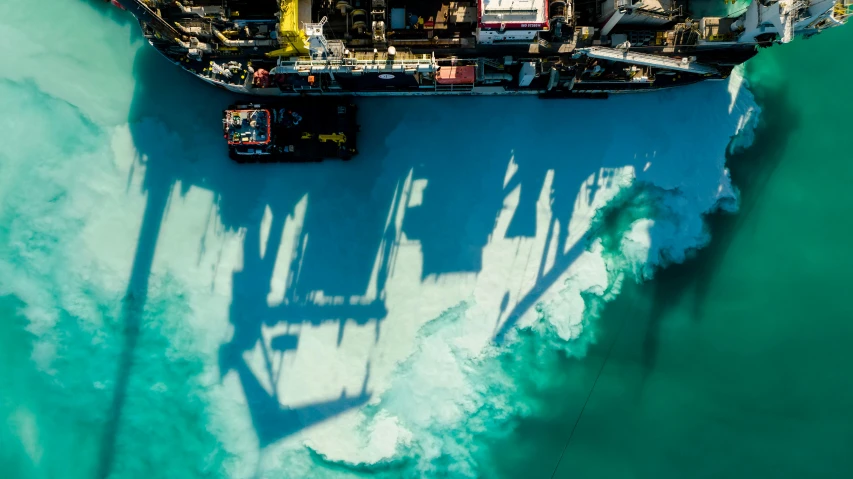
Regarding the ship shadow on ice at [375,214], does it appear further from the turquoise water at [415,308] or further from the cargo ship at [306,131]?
the cargo ship at [306,131]

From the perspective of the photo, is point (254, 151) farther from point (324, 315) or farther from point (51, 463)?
point (51, 463)

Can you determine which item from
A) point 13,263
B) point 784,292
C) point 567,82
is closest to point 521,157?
point 567,82

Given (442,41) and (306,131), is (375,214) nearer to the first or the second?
(306,131)

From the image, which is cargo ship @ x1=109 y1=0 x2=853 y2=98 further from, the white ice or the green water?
the green water

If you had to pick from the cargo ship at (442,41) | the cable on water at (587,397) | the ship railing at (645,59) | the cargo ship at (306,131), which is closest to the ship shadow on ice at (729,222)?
the cable on water at (587,397)

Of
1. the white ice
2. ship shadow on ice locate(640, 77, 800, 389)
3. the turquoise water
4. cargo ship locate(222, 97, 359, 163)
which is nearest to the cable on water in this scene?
the turquoise water

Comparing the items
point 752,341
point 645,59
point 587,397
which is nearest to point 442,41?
point 645,59
